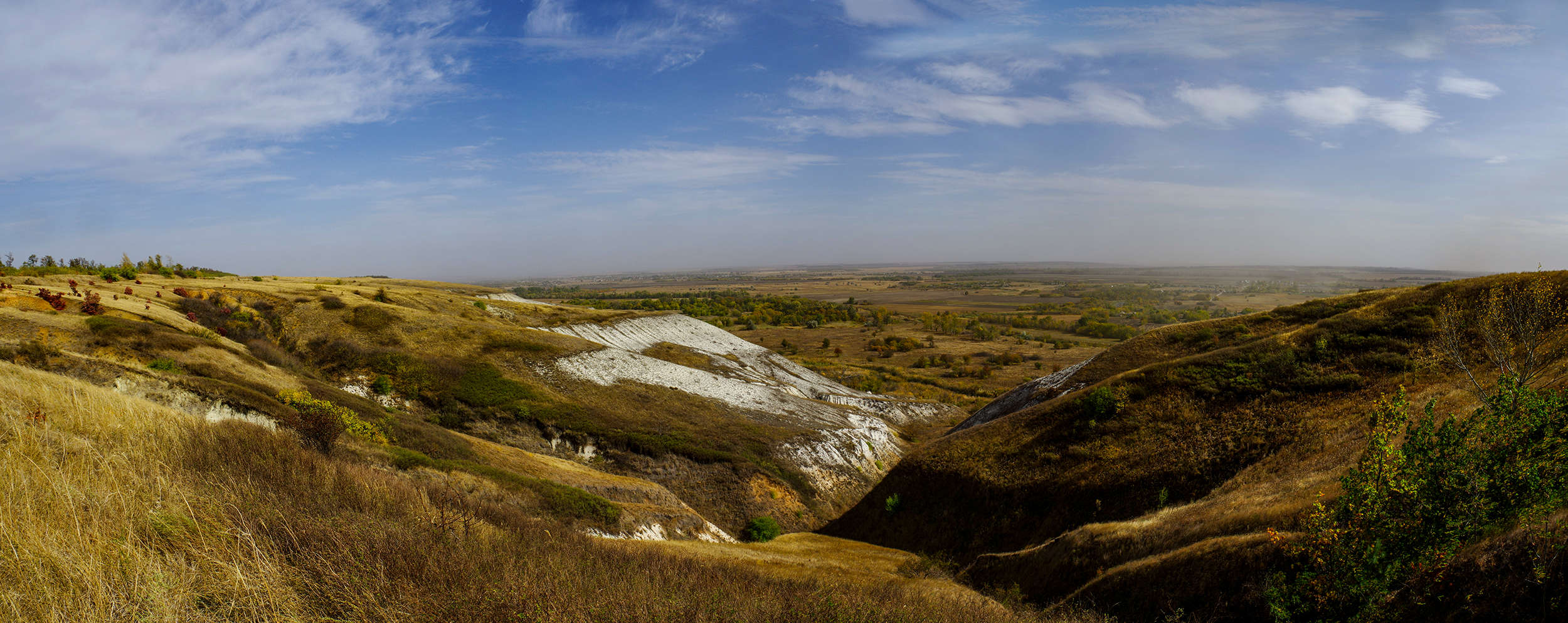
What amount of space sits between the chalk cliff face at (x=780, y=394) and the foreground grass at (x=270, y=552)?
79.2 feet

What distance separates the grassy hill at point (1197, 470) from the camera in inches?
417

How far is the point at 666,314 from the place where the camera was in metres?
66.3

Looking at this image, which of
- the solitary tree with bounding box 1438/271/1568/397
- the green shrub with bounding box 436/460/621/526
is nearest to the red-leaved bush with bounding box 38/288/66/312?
the green shrub with bounding box 436/460/621/526

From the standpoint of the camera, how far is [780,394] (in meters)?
45.0

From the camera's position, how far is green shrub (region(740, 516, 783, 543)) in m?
25.7

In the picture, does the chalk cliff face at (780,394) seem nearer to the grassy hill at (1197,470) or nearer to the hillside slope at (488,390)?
the hillside slope at (488,390)

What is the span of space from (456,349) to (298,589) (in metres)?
35.4

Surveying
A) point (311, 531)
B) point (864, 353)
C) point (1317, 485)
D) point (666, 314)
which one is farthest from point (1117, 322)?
point (311, 531)

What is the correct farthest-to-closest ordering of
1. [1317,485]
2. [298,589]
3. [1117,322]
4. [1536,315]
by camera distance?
[1117,322] → [1317,485] → [1536,315] → [298,589]

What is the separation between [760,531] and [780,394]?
19.3 metres

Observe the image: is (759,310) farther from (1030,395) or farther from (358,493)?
(358,493)

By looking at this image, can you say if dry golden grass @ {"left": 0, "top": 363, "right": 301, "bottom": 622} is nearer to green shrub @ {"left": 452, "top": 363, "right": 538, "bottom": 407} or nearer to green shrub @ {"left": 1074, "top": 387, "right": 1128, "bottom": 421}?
green shrub @ {"left": 452, "top": 363, "right": 538, "bottom": 407}

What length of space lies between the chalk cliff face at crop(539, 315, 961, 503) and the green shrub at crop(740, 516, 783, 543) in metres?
5.70

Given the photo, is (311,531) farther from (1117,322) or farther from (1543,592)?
(1117,322)
